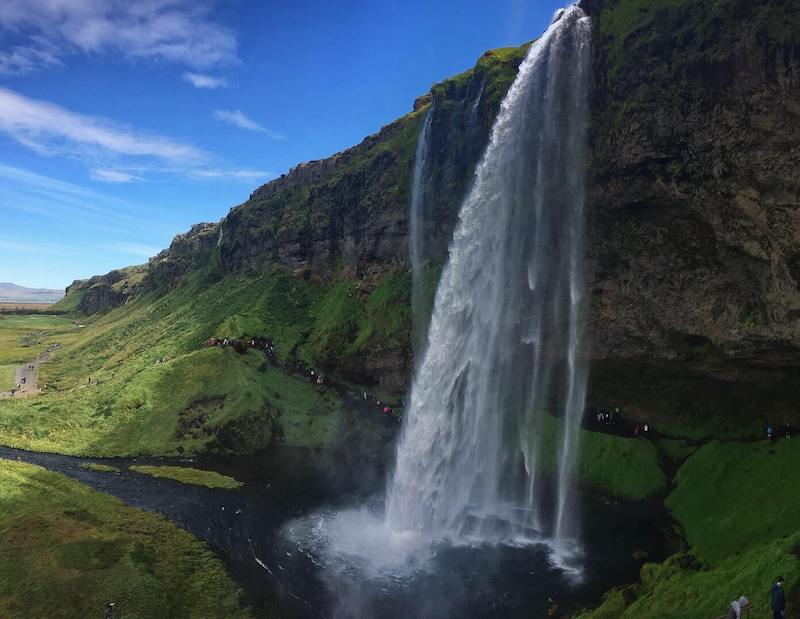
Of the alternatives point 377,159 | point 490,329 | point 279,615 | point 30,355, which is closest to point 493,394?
point 490,329

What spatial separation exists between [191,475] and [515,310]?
37736 millimetres

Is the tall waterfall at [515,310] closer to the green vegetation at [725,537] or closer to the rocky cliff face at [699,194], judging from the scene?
the rocky cliff face at [699,194]

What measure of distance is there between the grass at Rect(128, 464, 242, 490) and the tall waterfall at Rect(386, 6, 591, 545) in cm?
1643

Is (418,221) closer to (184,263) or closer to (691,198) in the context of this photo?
(691,198)

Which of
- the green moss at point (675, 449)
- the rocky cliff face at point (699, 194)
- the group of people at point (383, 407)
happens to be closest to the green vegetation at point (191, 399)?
the group of people at point (383, 407)

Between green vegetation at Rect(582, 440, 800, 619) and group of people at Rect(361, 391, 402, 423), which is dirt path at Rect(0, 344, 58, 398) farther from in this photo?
green vegetation at Rect(582, 440, 800, 619)

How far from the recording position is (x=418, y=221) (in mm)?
82188

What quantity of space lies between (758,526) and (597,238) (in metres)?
28.6

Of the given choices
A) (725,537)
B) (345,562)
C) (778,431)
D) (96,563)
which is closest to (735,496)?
(725,537)

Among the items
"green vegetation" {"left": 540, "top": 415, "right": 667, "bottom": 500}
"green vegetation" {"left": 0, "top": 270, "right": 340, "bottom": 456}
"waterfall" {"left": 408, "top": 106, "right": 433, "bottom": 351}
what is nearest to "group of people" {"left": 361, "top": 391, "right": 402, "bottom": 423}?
"green vegetation" {"left": 0, "top": 270, "right": 340, "bottom": 456}

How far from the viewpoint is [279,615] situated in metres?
31.7

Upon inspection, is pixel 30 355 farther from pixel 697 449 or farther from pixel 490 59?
pixel 697 449

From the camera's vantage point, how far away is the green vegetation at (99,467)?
56.8m

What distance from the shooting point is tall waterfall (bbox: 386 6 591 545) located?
52.5 meters
